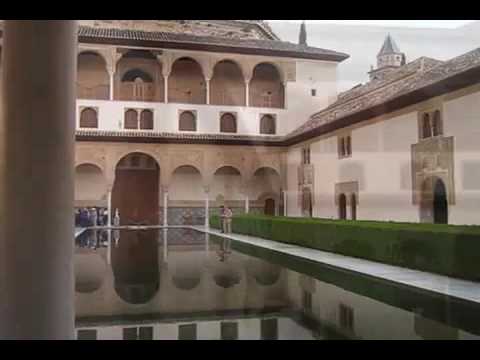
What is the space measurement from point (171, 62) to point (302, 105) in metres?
4.93

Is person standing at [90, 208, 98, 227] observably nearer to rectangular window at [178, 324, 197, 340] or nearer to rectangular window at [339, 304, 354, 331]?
rectangular window at [339, 304, 354, 331]

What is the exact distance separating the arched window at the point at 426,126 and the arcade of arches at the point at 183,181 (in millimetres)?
3931

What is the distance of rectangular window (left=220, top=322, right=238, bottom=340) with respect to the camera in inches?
164

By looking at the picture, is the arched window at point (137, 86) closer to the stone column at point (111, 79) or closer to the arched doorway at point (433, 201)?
the stone column at point (111, 79)

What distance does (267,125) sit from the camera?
14.9 meters

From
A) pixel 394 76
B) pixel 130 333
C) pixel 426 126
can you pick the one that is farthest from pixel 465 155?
pixel 130 333

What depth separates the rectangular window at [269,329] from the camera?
13.6 feet

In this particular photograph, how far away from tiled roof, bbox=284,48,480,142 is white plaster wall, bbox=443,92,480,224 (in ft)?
1.61

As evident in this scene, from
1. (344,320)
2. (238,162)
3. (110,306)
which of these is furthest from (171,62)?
(344,320)

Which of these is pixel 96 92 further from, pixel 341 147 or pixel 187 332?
pixel 187 332

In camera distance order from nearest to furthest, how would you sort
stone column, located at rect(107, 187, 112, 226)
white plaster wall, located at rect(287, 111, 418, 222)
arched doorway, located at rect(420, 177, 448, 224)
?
1. arched doorway, located at rect(420, 177, 448, 224)
2. white plaster wall, located at rect(287, 111, 418, 222)
3. stone column, located at rect(107, 187, 112, 226)

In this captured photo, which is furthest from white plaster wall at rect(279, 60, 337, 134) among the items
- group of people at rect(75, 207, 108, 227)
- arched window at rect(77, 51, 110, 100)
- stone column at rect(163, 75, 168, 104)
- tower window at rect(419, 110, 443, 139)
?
group of people at rect(75, 207, 108, 227)

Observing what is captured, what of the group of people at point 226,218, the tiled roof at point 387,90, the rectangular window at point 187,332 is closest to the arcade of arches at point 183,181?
the group of people at point 226,218
